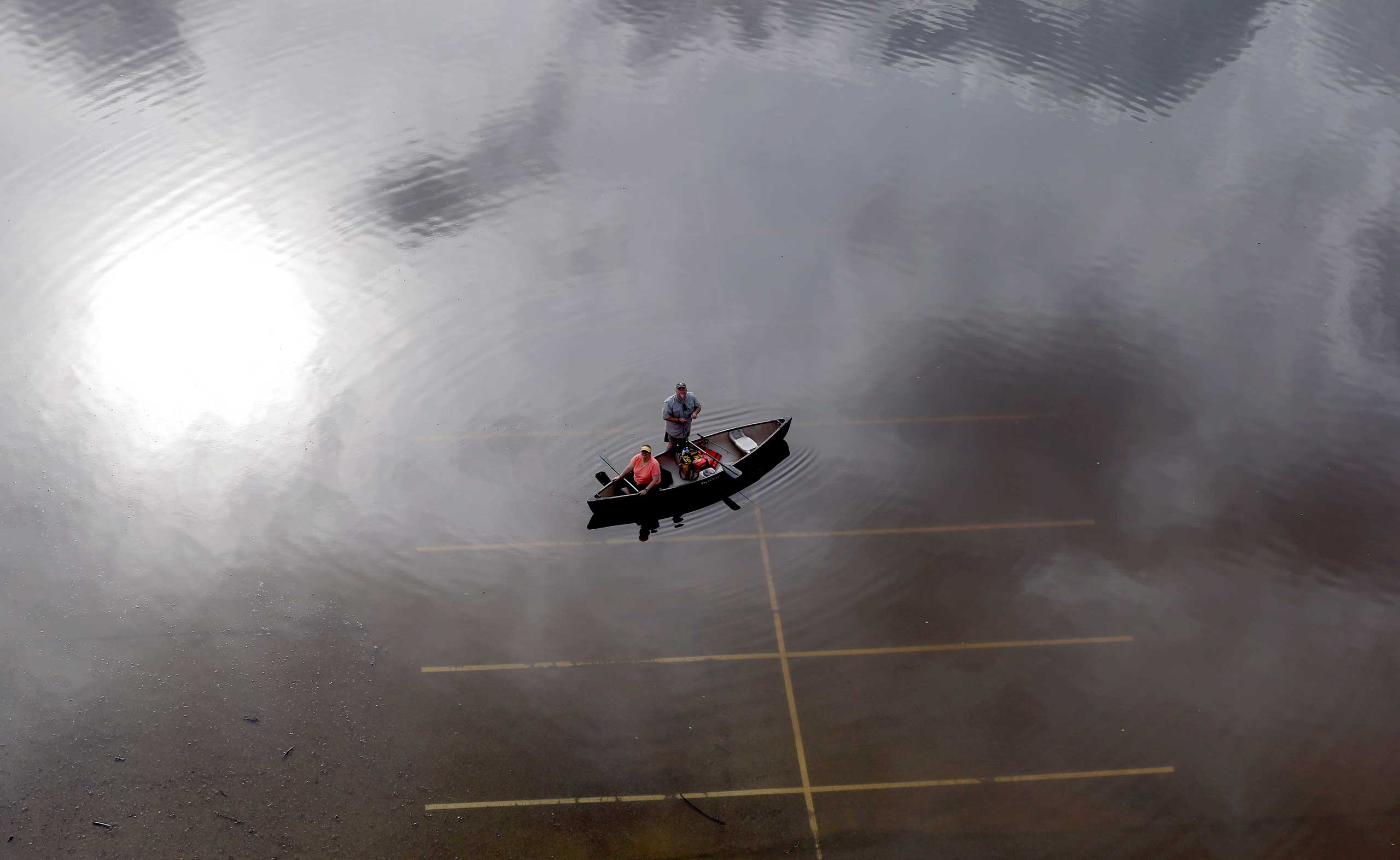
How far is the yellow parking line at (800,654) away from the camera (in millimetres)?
15664

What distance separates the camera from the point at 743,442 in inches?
753

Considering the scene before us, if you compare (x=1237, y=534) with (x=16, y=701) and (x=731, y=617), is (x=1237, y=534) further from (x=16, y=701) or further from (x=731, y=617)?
(x=16, y=701)

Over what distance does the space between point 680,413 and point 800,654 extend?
5.48 meters

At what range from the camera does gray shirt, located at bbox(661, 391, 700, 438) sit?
60.5 feet

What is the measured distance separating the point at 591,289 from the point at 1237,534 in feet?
53.2

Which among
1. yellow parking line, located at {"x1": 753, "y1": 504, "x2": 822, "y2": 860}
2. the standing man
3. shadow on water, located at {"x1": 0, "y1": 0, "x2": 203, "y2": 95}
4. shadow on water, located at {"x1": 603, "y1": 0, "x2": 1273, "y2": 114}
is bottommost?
yellow parking line, located at {"x1": 753, "y1": 504, "x2": 822, "y2": 860}

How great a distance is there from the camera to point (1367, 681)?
15.9m

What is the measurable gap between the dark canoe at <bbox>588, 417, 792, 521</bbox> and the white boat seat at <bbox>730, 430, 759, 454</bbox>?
12 millimetres

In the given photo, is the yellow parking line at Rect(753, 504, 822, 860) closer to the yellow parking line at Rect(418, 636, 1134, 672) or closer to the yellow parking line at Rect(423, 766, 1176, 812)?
the yellow parking line at Rect(423, 766, 1176, 812)

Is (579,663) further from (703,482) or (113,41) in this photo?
(113,41)

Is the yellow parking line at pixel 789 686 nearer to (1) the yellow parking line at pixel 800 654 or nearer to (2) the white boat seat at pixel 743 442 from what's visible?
(1) the yellow parking line at pixel 800 654

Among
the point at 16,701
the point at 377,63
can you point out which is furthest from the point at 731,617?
the point at 377,63

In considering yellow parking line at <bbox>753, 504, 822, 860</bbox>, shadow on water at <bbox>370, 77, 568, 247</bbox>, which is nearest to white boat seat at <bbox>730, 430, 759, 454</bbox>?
yellow parking line at <bbox>753, 504, 822, 860</bbox>

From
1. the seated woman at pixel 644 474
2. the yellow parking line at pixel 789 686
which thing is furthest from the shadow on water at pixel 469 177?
the yellow parking line at pixel 789 686
